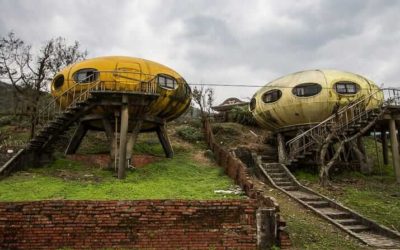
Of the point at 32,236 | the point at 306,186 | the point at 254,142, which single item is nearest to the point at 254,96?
the point at 254,142

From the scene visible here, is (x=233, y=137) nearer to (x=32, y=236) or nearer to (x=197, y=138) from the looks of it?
(x=197, y=138)

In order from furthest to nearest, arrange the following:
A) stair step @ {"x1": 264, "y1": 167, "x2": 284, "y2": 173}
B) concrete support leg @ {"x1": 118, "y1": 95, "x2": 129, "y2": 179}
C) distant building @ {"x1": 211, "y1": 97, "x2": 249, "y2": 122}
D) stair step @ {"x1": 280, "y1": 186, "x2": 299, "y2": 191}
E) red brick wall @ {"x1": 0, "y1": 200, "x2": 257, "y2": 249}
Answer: distant building @ {"x1": 211, "y1": 97, "x2": 249, "y2": 122}, stair step @ {"x1": 264, "y1": 167, "x2": 284, "y2": 173}, concrete support leg @ {"x1": 118, "y1": 95, "x2": 129, "y2": 179}, stair step @ {"x1": 280, "y1": 186, "x2": 299, "y2": 191}, red brick wall @ {"x1": 0, "y1": 200, "x2": 257, "y2": 249}

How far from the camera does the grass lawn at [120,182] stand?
45.3 feet

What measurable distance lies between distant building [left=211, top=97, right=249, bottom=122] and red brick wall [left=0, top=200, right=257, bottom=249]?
27.6 meters

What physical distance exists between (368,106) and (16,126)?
25506 millimetres

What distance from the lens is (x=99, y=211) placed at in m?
9.48

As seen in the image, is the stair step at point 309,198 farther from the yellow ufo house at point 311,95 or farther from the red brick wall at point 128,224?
the yellow ufo house at point 311,95

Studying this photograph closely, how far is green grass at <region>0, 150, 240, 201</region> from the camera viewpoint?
13791 mm

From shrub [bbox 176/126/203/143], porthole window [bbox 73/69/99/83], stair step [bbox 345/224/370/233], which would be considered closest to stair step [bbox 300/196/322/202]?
stair step [bbox 345/224/370/233]

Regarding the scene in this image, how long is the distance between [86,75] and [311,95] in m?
12.9

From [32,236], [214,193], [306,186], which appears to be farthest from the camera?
[306,186]

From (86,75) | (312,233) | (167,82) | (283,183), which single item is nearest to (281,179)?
(283,183)

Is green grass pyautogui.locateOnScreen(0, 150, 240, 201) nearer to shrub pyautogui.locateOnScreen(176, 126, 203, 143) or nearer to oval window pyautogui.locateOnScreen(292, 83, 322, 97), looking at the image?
shrub pyautogui.locateOnScreen(176, 126, 203, 143)

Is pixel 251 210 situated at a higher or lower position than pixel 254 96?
lower
